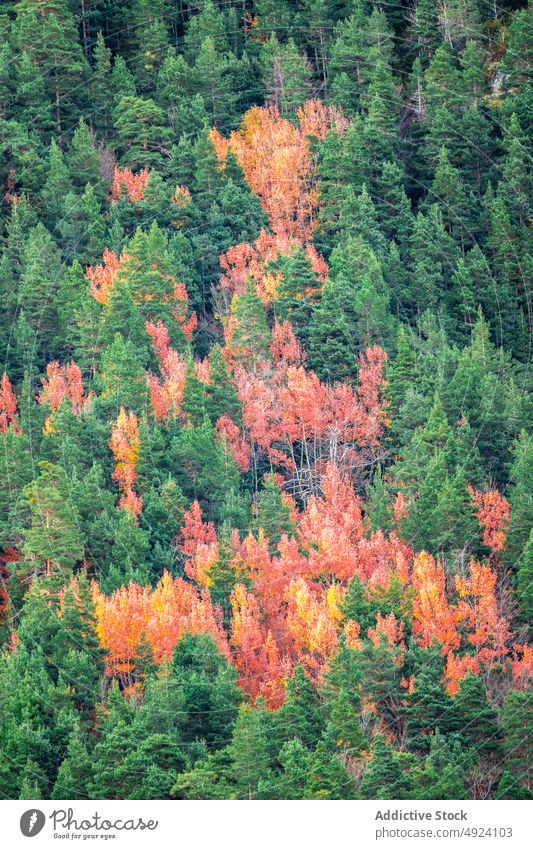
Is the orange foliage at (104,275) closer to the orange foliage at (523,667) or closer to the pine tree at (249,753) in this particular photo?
the orange foliage at (523,667)

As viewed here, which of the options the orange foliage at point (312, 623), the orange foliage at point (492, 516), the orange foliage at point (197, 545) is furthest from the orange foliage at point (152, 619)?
the orange foliage at point (492, 516)

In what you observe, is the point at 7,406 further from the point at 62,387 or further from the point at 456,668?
the point at 456,668

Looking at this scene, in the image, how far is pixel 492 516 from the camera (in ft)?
269

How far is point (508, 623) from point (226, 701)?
44.9 ft

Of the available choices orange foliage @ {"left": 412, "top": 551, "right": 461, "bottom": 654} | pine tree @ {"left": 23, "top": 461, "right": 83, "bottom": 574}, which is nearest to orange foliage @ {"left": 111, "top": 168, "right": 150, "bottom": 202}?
pine tree @ {"left": 23, "top": 461, "right": 83, "bottom": 574}

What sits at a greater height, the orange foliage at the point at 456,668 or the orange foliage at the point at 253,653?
the orange foliage at the point at 253,653

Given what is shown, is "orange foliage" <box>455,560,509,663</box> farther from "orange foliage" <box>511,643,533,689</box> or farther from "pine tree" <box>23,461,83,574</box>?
"pine tree" <box>23,461,83,574</box>

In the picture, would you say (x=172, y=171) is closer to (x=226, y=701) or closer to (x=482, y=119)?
(x=482, y=119)

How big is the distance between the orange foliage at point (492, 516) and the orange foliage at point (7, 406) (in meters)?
20.9

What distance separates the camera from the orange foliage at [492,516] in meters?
80.8

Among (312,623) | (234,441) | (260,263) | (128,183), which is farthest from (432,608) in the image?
(128,183)

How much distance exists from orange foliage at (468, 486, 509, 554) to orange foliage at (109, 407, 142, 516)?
46.8 ft

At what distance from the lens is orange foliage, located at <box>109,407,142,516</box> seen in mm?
83625

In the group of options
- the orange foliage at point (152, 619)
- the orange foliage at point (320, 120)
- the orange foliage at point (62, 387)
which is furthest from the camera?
the orange foliage at point (320, 120)
